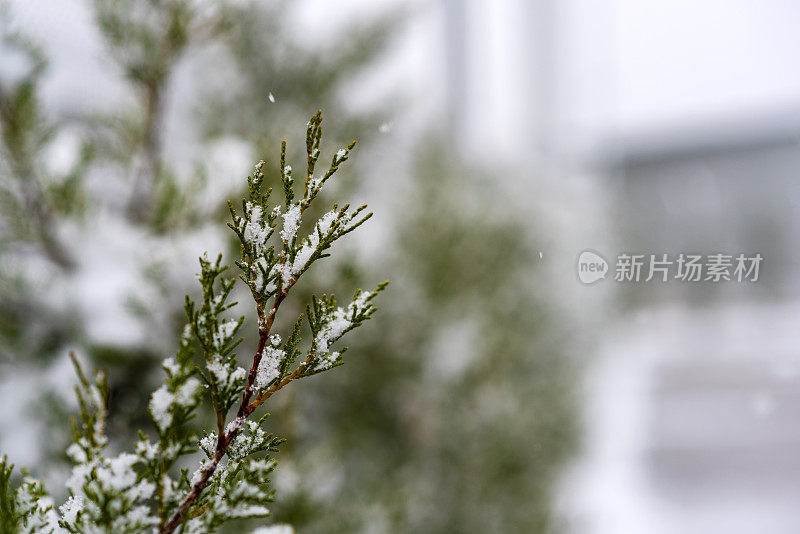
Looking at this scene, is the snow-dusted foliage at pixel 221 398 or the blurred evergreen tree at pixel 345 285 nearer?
the snow-dusted foliage at pixel 221 398

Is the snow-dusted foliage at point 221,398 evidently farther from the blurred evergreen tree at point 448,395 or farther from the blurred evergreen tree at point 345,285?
the blurred evergreen tree at point 448,395

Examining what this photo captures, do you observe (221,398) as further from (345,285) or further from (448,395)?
(448,395)

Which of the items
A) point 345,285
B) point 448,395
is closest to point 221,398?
point 345,285

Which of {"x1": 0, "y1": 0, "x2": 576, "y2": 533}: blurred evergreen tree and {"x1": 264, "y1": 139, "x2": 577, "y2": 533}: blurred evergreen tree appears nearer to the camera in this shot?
{"x1": 0, "y1": 0, "x2": 576, "y2": 533}: blurred evergreen tree

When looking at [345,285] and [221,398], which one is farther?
[345,285]

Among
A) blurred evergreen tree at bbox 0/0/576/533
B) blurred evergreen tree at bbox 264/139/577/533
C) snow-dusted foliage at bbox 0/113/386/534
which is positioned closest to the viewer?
snow-dusted foliage at bbox 0/113/386/534

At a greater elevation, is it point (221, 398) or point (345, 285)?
point (345, 285)

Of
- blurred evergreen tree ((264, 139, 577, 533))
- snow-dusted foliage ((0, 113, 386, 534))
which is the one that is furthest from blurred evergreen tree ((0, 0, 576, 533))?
snow-dusted foliage ((0, 113, 386, 534))

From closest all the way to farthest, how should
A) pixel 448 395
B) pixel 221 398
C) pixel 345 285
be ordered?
pixel 221 398, pixel 345 285, pixel 448 395

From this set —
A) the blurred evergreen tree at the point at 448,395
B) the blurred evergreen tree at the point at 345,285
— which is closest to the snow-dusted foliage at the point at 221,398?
the blurred evergreen tree at the point at 345,285

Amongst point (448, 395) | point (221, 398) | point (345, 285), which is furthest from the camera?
point (448, 395)

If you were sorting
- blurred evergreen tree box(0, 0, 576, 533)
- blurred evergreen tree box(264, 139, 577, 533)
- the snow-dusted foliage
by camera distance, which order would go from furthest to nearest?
blurred evergreen tree box(264, 139, 577, 533) < blurred evergreen tree box(0, 0, 576, 533) < the snow-dusted foliage

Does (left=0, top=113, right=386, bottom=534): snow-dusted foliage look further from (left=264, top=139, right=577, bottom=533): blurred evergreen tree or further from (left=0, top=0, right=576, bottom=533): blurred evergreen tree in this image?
(left=264, top=139, right=577, bottom=533): blurred evergreen tree

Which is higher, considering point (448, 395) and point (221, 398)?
point (448, 395)
